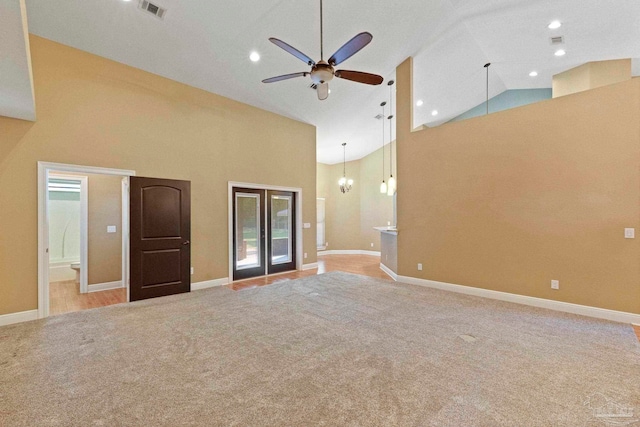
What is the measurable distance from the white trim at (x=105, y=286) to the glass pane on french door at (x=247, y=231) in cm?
234

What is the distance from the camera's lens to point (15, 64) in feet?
7.85

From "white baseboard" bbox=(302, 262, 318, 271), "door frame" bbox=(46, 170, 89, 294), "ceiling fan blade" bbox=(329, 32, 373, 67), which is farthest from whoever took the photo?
"white baseboard" bbox=(302, 262, 318, 271)

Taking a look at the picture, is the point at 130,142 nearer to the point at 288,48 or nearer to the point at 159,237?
Answer: the point at 159,237

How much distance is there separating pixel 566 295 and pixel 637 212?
1.36 metres

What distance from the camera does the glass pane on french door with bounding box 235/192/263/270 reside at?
20.3ft

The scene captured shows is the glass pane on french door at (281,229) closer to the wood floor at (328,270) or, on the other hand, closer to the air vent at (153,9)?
the wood floor at (328,270)

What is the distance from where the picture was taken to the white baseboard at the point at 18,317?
3580mm

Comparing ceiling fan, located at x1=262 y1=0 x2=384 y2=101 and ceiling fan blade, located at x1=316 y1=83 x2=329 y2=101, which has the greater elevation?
ceiling fan, located at x1=262 y1=0 x2=384 y2=101

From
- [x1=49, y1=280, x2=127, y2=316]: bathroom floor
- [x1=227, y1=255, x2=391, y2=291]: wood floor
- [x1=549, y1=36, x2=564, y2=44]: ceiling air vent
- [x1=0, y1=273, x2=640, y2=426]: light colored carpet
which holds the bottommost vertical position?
[x1=227, y1=255, x2=391, y2=291]: wood floor

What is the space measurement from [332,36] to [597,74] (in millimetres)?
5527

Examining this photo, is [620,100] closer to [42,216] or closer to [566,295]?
[566,295]

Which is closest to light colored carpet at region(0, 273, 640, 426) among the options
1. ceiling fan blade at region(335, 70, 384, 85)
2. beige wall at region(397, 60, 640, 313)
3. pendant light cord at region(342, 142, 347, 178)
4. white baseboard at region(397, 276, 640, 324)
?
white baseboard at region(397, 276, 640, 324)

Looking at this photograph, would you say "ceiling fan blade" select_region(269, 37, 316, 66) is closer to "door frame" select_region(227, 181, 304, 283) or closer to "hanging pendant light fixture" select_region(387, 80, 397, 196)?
"door frame" select_region(227, 181, 304, 283)

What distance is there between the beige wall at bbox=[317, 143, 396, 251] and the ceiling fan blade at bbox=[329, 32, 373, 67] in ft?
24.4
